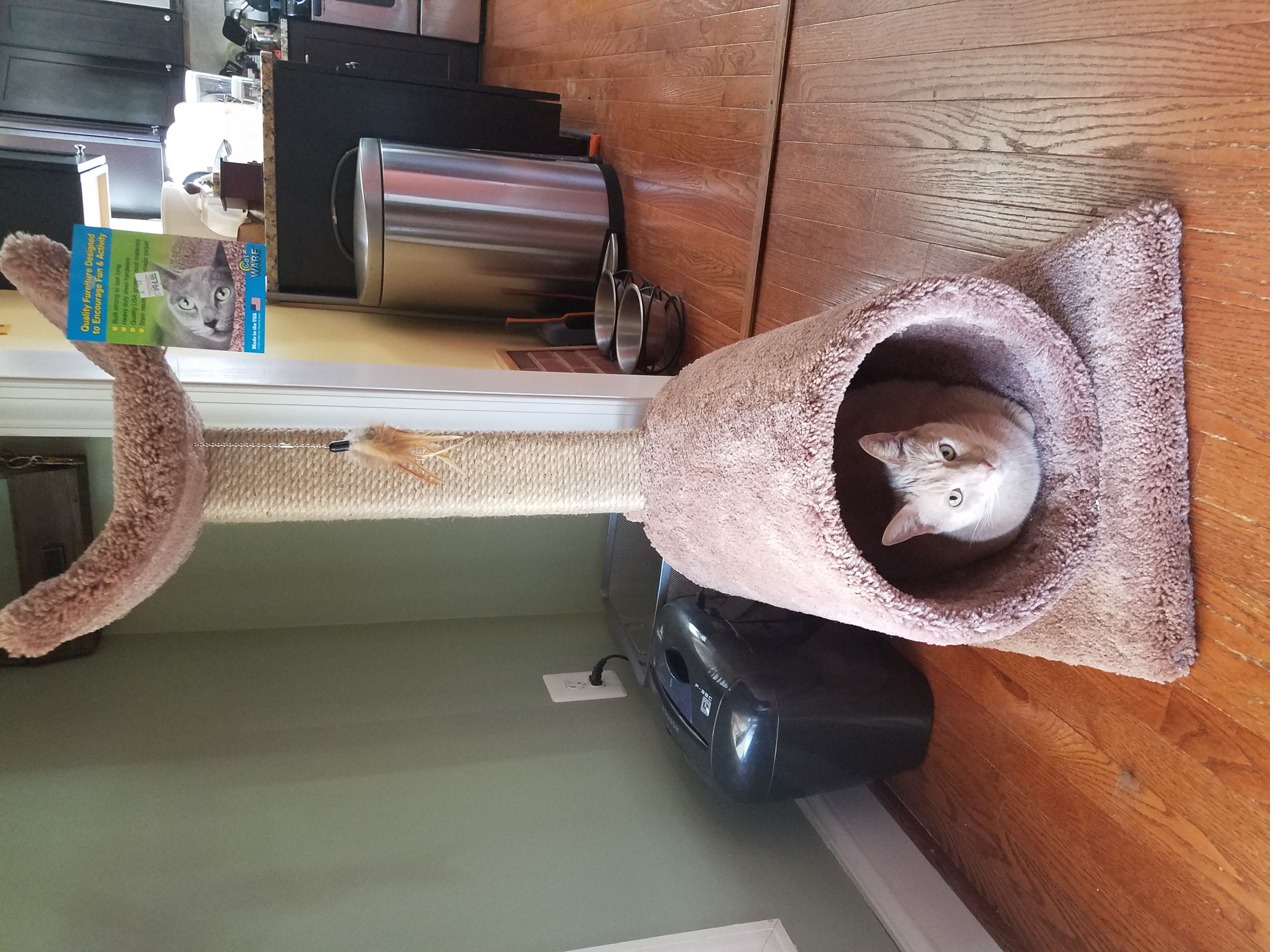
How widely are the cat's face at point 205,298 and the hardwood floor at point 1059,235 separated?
100 cm

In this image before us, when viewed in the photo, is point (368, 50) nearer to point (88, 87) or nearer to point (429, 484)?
point (88, 87)

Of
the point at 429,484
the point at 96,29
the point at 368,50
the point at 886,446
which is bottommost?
the point at 429,484

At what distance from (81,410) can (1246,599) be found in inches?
58.7

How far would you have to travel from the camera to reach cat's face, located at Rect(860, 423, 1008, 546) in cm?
92

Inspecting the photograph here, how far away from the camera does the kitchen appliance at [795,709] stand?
1314mm

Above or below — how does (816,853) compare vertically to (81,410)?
below

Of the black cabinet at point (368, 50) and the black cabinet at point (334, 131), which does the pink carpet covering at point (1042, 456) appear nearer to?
the black cabinet at point (334, 131)

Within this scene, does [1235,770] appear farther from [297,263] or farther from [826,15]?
[297,263]


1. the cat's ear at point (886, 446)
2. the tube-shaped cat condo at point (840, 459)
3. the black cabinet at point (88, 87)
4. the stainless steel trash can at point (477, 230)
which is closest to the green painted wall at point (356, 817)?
the tube-shaped cat condo at point (840, 459)

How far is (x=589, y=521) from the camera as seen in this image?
1868 millimetres

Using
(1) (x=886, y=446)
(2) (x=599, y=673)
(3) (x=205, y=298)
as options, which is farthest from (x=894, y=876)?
(3) (x=205, y=298)

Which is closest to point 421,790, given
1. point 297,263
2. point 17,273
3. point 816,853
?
point 816,853

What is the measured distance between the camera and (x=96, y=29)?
3967 mm

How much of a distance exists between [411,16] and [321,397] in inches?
115
